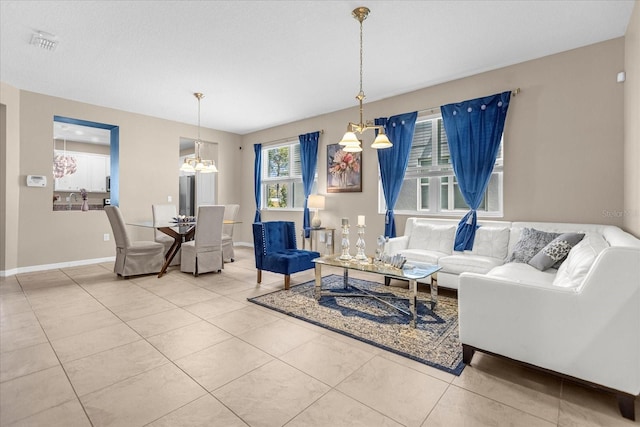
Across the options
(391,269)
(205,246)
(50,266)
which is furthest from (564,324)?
(50,266)

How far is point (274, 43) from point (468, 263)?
3.19 metres

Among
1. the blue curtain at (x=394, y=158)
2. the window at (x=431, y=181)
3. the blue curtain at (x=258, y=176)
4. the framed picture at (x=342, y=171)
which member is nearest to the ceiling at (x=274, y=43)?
the blue curtain at (x=394, y=158)

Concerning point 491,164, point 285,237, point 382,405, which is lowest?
point 382,405

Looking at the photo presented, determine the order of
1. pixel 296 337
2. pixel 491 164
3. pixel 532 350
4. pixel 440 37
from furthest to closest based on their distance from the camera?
pixel 491 164, pixel 440 37, pixel 296 337, pixel 532 350

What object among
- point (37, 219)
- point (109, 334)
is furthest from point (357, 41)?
point (37, 219)

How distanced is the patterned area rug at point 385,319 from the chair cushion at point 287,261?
268 millimetres

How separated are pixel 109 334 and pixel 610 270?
3.47 meters

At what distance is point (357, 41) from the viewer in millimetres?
3285

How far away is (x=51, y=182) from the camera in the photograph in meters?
5.02

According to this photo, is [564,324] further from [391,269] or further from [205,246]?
[205,246]

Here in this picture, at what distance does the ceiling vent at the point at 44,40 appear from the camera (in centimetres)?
315

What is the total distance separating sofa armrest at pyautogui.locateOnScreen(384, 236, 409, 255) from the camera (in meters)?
4.07

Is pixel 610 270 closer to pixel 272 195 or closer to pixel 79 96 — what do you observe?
pixel 272 195

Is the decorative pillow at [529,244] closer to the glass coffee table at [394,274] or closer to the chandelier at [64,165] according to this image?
the glass coffee table at [394,274]
